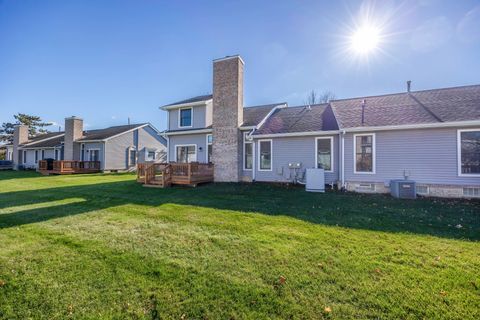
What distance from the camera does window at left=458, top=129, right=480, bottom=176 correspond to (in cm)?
821

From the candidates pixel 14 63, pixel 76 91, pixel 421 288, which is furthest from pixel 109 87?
pixel 421 288

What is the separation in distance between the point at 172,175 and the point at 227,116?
4.58 m

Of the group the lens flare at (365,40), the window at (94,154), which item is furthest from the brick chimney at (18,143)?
the lens flare at (365,40)

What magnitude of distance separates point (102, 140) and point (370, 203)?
22766 millimetres

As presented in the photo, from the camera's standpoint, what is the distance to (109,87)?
19.1 metres

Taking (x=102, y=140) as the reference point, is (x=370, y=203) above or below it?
below

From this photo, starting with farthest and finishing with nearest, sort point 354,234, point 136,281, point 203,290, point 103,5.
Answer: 1. point 103,5
2. point 354,234
3. point 136,281
4. point 203,290

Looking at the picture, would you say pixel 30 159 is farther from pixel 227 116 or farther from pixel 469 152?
pixel 469 152

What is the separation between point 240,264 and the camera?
336 cm

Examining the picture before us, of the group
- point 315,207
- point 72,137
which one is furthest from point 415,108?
point 72,137

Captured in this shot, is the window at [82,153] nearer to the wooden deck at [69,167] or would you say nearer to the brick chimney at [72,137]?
the brick chimney at [72,137]

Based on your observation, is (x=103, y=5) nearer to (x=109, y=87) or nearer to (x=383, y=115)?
(x=109, y=87)

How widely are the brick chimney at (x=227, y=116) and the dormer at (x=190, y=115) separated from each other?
2.34m

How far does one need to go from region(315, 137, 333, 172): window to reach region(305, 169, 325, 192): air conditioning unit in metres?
0.89
